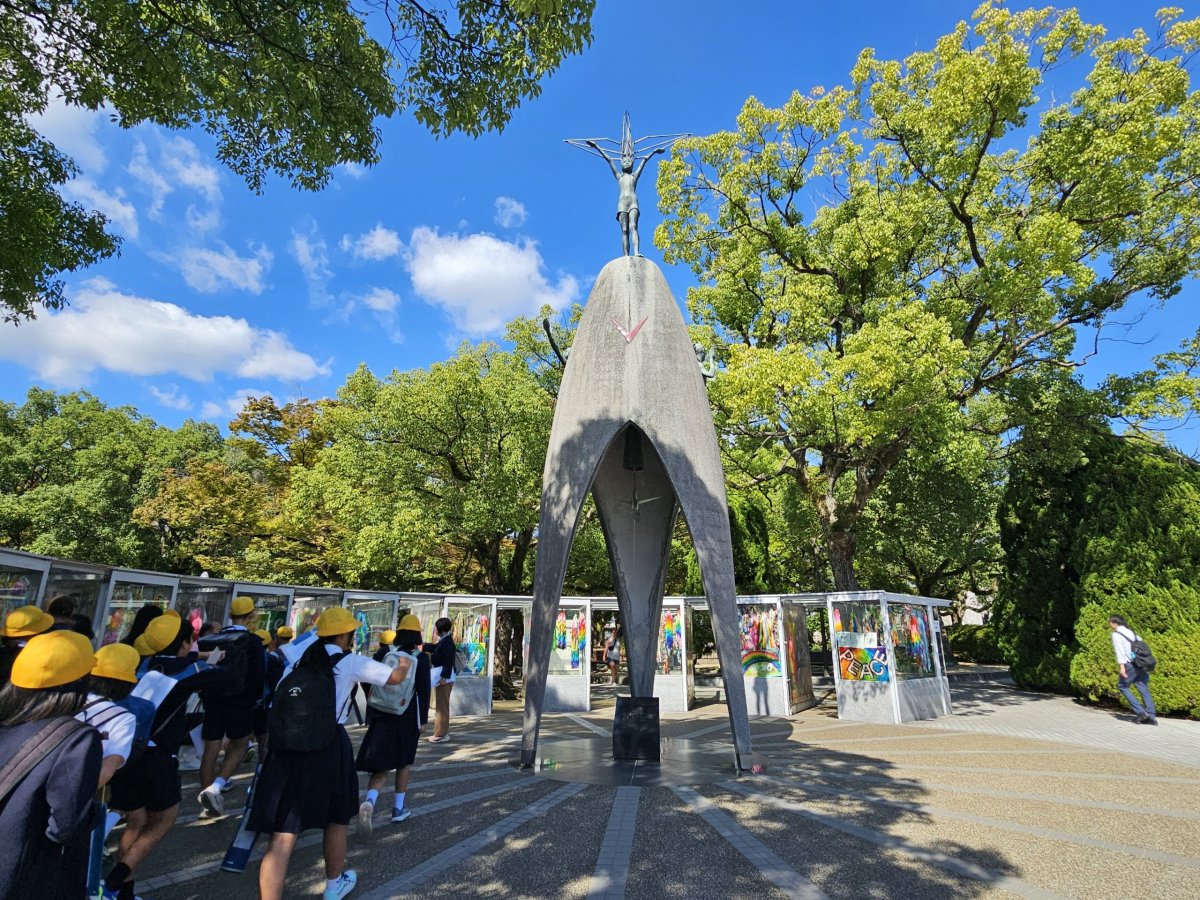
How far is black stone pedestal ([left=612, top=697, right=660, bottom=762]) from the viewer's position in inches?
307

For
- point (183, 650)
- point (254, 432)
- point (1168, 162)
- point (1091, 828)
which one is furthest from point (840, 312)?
point (254, 432)

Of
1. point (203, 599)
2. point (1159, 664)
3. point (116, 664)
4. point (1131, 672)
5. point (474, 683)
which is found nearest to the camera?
point (116, 664)

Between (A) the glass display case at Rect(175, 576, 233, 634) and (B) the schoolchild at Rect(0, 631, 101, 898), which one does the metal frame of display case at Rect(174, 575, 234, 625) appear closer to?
(A) the glass display case at Rect(175, 576, 233, 634)

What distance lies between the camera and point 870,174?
14.4 m

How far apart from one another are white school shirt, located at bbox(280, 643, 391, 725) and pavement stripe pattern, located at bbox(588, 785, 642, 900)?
1.83 metres

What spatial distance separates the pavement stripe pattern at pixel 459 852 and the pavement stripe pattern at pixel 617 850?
0.60 metres

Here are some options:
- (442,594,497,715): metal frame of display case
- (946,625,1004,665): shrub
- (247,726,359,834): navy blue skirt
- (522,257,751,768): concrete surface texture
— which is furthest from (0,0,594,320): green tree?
(946,625,1004,665): shrub

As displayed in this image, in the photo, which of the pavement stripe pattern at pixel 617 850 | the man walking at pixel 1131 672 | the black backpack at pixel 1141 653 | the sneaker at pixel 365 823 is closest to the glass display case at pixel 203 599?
the sneaker at pixel 365 823

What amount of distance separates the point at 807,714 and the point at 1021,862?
8.99m

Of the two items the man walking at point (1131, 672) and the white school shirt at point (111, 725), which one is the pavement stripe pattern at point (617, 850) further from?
the man walking at point (1131, 672)

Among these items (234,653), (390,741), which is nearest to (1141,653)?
(390,741)

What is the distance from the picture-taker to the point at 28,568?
5492 mm

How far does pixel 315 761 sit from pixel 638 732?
5178 millimetres

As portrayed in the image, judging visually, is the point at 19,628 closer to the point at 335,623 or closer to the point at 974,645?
the point at 335,623
